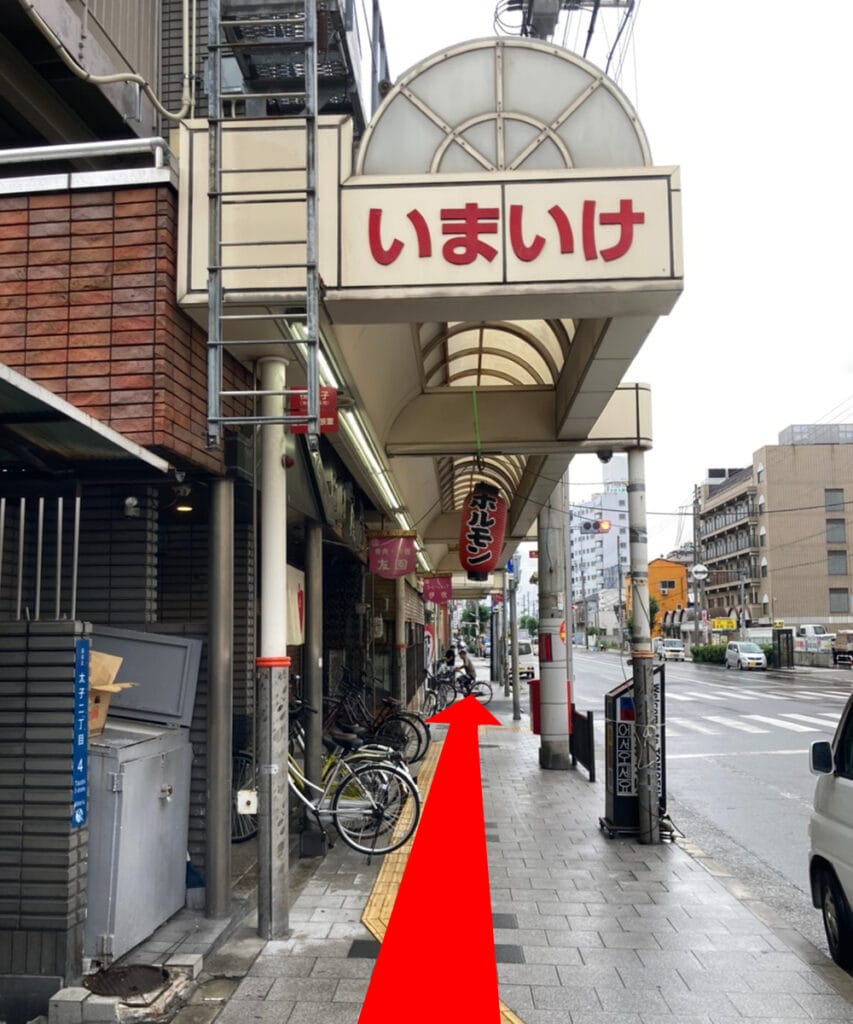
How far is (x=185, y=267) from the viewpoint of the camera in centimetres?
571

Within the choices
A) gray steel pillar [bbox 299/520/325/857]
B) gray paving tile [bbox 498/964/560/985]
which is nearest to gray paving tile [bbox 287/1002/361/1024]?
gray paving tile [bbox 498/964/560/985]

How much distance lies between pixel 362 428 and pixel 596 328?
255 cm

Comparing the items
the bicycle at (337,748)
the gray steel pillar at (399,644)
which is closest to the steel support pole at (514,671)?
the gray steel pillar at (399,644)

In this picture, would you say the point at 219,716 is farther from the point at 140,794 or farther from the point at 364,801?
the point at 364,801

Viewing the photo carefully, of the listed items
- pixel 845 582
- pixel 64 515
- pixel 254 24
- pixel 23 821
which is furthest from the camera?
pixel 845 582

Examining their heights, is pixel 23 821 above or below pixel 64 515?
below

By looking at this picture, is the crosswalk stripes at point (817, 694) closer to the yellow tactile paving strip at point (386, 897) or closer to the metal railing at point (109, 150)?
the yellow tactile paving strip at point (386, 897)

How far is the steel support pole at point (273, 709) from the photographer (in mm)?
5965

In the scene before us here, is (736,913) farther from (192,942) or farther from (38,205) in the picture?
(38,205)

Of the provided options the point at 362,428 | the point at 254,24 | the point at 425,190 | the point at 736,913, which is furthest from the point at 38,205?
the point at 736,913

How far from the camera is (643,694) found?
912 cm

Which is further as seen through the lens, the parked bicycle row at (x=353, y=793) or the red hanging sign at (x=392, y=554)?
the red hanging sign at (x=392, y=554)

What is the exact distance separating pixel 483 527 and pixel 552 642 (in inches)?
86.1

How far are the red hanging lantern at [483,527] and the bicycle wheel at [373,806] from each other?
15.4 feet
